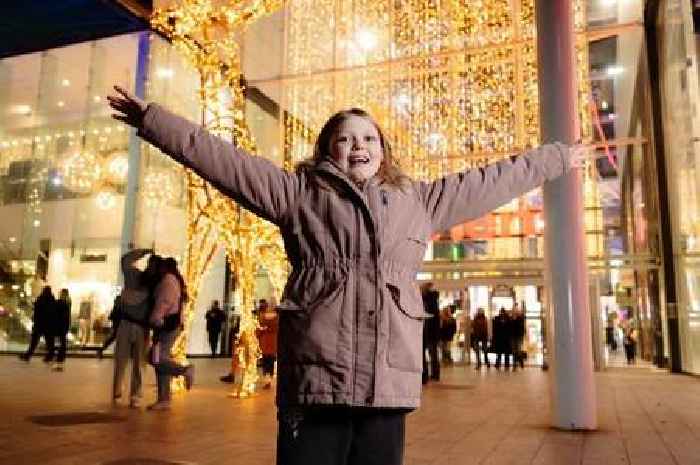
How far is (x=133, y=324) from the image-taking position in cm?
644

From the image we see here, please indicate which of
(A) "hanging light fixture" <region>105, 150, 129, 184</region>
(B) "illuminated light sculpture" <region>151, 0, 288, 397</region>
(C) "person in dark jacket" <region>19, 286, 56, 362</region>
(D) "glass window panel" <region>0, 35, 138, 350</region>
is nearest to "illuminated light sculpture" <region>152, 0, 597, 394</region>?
(A) "hanging light fixture" <region>105, 150, 129, 184</region>

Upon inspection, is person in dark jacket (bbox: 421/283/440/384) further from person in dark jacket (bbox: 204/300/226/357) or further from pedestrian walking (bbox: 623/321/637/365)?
pedestrian walking (bbox: 623/321/637/365)

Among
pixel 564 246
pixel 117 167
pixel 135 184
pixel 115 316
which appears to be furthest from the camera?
pixel 117 167

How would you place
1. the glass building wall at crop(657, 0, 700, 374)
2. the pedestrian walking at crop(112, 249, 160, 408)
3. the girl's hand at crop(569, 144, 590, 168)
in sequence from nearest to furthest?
the girl's hand at crop(569, 144, 590, 168), the pedestrian walking at crop(112, 249, 160, 408), the glass building wall at crop(657, 0, 700, 374)

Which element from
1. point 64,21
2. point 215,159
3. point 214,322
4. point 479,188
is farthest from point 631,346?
point 215,159

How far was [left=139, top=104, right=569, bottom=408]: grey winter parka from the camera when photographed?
5.14ft

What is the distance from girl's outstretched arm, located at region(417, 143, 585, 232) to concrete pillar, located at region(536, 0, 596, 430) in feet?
12.4

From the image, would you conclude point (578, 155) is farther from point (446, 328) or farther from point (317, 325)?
point (446, 328)

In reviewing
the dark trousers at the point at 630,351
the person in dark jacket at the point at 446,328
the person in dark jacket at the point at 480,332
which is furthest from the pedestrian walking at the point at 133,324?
the dark trousers at the point at 630,351

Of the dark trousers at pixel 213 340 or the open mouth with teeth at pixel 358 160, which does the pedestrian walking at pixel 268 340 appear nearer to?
the dark trousers at pixel 213 340

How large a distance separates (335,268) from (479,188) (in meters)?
0.48

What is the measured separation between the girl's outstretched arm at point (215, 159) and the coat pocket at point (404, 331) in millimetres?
356

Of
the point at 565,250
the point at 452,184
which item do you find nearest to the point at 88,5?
the point at 565,250

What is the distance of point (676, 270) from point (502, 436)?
9993 mm
